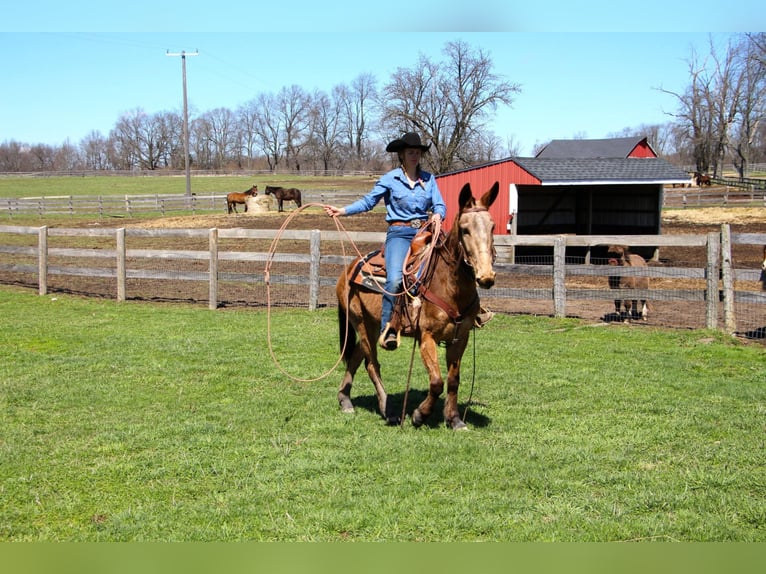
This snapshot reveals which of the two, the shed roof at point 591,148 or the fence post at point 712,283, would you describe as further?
the shed roof at point 591,148

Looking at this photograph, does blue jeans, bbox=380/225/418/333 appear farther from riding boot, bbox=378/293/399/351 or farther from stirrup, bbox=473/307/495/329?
stirrup, bbox=473/307/495/329

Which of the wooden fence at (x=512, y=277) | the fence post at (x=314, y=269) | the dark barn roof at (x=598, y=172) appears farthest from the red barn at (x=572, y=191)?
the fence post at (x=314, y=269)

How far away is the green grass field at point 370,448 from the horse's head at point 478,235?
1376mm

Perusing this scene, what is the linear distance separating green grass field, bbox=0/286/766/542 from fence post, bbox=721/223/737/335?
38.5 inches

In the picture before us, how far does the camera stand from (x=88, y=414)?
6512 mm

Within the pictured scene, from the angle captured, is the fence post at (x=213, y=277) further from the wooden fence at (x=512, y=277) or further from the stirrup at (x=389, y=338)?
the stirrup at (x=389, y=338)

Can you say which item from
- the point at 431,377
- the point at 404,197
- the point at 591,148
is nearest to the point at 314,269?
the point at 404,197

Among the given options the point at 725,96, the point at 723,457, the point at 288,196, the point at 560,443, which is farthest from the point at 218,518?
the point at 725,96

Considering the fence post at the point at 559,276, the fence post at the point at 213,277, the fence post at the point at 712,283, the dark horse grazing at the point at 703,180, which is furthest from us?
the dark horse grazing at the point at 703,180

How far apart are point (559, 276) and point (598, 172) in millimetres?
11363

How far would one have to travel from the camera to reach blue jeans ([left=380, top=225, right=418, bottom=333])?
20.1 ft

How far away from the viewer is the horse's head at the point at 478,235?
5.23 m

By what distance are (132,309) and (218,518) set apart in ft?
32.5

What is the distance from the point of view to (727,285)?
10758mm
